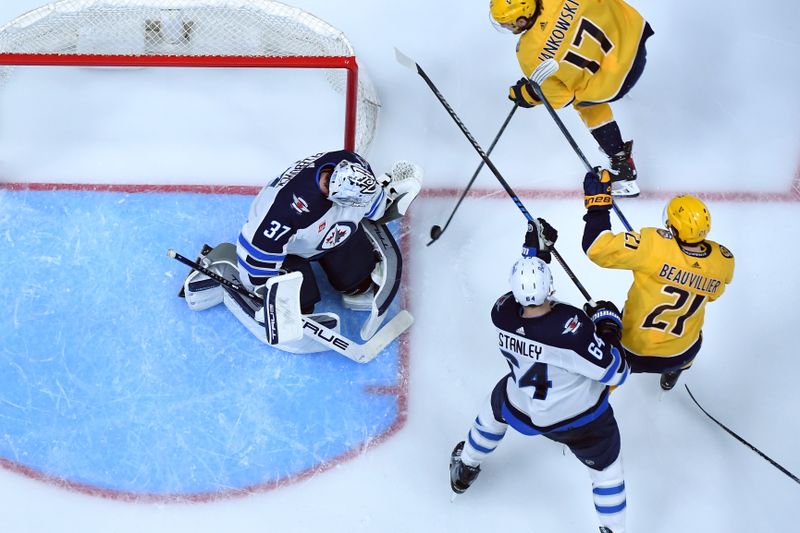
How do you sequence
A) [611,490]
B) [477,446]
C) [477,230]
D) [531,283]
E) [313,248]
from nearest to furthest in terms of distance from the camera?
1. [531,283]
2. [611,490]
3. [477,446]
4. [313,248]
5. [477,230]

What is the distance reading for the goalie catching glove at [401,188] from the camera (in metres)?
3.62

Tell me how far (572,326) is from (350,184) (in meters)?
0.88

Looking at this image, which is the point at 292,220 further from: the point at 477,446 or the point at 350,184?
the point at 477,446

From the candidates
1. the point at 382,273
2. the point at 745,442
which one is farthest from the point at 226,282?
the point at 745,442

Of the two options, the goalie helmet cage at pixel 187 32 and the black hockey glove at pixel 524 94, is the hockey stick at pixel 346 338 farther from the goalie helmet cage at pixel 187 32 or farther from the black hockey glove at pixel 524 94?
the black hockey glove at pixel 524 94

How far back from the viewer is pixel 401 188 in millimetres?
3639

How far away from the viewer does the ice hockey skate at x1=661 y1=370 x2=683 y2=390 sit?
3377 mm

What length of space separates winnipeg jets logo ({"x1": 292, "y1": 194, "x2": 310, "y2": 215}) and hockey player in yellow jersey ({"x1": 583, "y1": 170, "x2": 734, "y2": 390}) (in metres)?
0.97

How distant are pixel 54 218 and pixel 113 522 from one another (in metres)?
1.31

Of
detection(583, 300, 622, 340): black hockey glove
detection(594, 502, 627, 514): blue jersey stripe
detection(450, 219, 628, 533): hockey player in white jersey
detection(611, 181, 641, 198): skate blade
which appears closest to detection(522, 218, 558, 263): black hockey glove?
detection(450, 219, 628, 533): hockey player in white jersey

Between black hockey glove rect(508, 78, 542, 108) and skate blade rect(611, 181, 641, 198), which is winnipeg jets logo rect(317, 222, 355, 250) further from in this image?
skate blade rect(611, 181, 641, 198)

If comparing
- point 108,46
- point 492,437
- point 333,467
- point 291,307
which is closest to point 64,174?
point 108,46

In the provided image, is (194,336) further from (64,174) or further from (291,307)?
(64,174)

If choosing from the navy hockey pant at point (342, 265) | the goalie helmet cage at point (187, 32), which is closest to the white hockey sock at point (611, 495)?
the navy hockey pant at point (342, 265)
